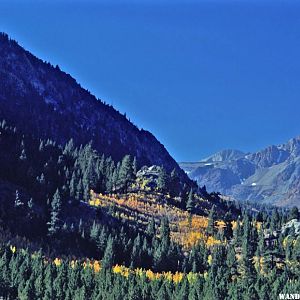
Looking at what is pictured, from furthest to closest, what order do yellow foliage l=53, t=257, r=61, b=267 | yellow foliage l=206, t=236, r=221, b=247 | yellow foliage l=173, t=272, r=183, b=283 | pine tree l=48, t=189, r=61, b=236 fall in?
yellow foliage l=206, t=236, r=221, b=247 → pine tree l=48, t=189, r=61, b=236 → yellow foliage l=173, t=272, r=183, b=283 → yellow foliage l=53, t=257, r=61, b=267

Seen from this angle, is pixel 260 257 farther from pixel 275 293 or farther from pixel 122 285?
pixel 122 285

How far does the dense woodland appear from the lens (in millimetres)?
107188

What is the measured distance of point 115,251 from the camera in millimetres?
147750

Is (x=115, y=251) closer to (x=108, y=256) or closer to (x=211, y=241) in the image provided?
(x=108, y=256)

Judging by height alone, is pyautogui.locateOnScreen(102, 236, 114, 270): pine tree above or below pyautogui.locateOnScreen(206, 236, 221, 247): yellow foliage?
below

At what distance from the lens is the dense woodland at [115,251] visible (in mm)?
107188

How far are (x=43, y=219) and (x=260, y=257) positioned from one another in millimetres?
63604

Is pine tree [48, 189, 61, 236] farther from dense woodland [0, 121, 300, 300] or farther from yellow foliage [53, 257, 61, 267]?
yellow foliage [53, 257, 61, 267]

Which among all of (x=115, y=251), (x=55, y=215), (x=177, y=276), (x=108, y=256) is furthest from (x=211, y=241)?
A: (x=55, y=215)

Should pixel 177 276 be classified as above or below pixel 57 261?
below

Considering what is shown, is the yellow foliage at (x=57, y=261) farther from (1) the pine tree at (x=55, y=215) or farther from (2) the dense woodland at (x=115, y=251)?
(1) the pine tree at (x=55, y=215)

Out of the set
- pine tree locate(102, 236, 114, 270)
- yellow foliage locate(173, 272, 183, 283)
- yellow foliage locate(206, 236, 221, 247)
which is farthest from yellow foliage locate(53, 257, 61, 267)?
yellow foliage locate(206, 236, 221, 247)

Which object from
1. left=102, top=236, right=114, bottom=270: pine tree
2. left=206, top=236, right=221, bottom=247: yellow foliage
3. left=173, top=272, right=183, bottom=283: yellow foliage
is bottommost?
left=173, top=272, right=183, bottom=283: yellow foliage

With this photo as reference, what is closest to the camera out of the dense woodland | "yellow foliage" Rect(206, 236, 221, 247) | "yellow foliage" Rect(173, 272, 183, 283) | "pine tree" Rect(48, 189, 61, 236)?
the dense woodland
